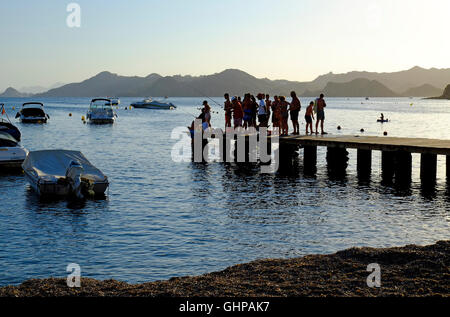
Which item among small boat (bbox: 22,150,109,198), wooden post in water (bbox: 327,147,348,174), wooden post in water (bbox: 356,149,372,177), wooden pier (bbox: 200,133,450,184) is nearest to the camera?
small boat (bbox: 22,150,109,198)

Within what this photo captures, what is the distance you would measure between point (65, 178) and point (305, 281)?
504 inches

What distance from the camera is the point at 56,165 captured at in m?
21.2

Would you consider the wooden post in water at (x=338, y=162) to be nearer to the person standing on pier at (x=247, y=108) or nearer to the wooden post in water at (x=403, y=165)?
the wooden post in water at (x=403, y=165)

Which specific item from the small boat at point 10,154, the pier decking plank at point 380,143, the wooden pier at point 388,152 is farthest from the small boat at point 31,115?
the pier decking plank at point 380,143

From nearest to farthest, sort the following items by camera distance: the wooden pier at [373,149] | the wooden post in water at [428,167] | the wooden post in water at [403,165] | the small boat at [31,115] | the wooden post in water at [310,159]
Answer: the wooden pier at [373,149]
the wooden post in water at [428,167]
the wooden post in water at [403,165]
the wooden post in water at [310,159]
the small boat at [31,115]

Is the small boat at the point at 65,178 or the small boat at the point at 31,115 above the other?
the small boat at the point at 31,115

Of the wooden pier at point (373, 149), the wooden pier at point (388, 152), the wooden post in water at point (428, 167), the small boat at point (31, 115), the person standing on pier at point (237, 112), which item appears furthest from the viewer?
the small boat at point (31, 115)

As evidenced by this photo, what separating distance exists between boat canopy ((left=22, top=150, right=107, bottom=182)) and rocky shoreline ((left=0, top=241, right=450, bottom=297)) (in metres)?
10.7

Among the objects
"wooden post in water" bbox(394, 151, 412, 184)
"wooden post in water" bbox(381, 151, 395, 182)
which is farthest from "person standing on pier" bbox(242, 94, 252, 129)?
"wooden post in water" bbox(394, 151, 412, 184)

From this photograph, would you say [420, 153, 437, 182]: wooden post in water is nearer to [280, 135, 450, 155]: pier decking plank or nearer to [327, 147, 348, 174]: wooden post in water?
[280, 135, 450, 155]: pier decking plank

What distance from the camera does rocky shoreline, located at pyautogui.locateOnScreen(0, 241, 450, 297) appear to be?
Answer: 8898 mm

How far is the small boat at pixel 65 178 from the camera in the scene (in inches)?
784

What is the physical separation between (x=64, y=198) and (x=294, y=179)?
11.2 metres

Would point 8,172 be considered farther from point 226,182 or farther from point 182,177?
point 226,182
